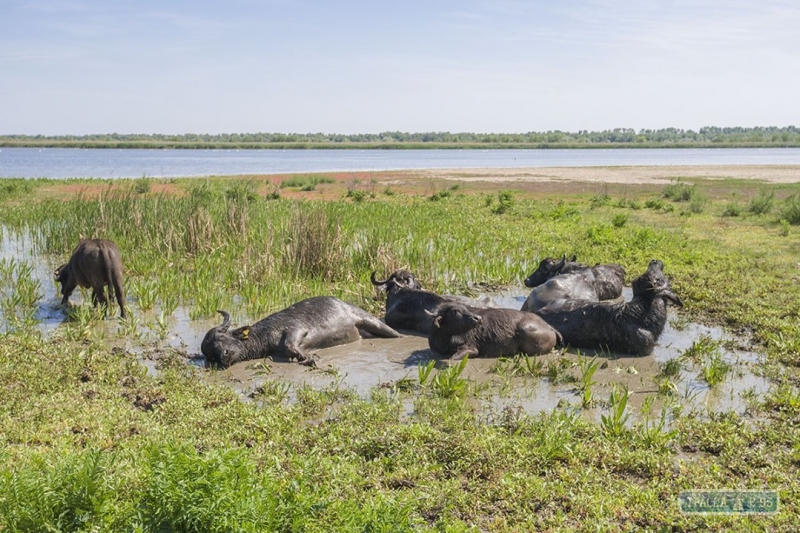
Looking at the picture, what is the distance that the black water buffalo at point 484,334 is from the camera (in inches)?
291

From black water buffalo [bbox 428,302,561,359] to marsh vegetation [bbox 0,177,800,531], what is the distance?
9.6 inches

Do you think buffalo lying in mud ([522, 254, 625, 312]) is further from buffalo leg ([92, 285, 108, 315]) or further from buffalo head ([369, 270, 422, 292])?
buffalo leg ([92, 285, 108, 315])

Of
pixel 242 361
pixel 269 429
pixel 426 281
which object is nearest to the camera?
pixel 269 429

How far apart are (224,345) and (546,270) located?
528cm

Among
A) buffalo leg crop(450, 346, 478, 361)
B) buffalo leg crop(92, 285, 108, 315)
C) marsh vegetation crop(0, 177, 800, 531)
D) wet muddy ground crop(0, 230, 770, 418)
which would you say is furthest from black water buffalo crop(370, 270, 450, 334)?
buffalo leg crop(92, 285, 108, 315)

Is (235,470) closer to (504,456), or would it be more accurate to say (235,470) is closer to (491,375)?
(504,456)

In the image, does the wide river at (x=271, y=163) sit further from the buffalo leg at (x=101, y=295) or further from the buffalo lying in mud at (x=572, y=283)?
the buffalo lying in mud at (x=572, y=283)

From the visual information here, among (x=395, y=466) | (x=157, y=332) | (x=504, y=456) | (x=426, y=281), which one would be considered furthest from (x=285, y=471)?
(x=426, y=281)

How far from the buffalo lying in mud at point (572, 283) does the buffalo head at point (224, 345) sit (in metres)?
3.67

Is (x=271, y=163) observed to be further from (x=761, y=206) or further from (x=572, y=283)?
(x=572, y=283)

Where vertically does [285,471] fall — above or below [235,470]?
below

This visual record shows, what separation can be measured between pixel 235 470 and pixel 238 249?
917cm

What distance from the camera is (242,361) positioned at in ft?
24.3

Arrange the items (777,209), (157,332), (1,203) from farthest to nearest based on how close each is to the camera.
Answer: (1,203)
(777,209)
(157,332)
